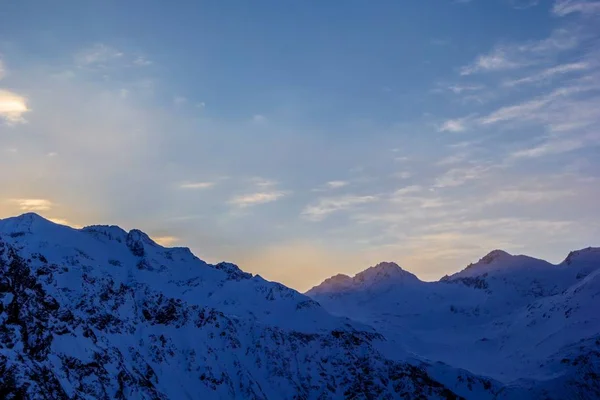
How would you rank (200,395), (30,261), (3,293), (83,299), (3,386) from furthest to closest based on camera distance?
(200,395), (83,299), (30,261), (3,293), (3,386)

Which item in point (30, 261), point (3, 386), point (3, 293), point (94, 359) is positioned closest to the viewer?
point (3, 386)

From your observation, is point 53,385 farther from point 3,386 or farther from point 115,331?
point 115,331

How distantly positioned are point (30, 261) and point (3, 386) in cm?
6452

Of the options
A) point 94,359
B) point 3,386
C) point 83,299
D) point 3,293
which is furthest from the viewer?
point 83,299

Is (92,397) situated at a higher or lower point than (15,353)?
lower

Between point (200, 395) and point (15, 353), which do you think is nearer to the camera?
point (15, 353)

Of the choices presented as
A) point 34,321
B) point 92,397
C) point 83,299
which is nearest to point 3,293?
point 34,321

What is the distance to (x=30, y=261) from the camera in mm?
172625

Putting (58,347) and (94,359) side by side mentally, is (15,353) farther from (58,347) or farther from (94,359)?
(94,359)

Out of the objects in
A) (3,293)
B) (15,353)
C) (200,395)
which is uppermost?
(3,293)

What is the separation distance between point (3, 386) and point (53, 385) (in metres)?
18.3

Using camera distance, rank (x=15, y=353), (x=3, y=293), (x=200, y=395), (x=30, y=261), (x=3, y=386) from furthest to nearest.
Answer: (x=200, y=395)
(x=30, y=261)
(x=3, y=293)
(x=15, y=353)
(x=3, y=386)

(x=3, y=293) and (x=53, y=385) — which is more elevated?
(x=3, y=293)

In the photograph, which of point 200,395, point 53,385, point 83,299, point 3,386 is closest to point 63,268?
point 83,299
